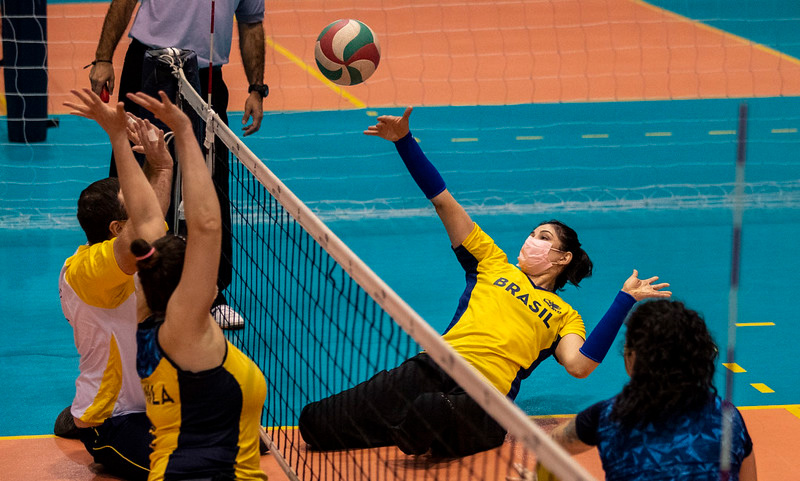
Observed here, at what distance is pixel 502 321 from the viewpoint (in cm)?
500

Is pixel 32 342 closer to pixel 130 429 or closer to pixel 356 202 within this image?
pixel 130 429

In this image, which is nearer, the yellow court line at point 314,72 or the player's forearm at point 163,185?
the player's forearm at point 163,185

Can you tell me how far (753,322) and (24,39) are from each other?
7.12m

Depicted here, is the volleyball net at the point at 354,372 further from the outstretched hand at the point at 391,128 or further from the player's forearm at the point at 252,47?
the player's forearm at the point at 252,47

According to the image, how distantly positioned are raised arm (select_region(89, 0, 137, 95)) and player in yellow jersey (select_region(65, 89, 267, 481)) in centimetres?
294

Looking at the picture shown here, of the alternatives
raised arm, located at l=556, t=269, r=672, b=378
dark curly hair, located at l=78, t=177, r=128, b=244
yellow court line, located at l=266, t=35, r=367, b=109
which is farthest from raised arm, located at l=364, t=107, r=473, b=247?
yellow court line, located at l=266, t=35, r=367, b=109

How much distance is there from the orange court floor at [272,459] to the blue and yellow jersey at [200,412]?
41.3 inches

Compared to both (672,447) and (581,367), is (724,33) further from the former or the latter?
(672,447)

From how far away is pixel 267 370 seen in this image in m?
6.03

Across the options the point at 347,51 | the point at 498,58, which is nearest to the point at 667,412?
the point at 347,51

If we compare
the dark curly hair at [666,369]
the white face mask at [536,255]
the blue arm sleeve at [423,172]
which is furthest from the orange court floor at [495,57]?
the dark curly hair at [666,369]

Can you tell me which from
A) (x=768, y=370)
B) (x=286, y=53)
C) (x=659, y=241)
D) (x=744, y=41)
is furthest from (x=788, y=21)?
(x=768, y=370)

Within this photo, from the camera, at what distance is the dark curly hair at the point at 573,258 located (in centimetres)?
529

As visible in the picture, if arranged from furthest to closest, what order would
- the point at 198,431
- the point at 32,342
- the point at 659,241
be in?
the point at 659,241 < the point at 32,342 < the point at 198,431
